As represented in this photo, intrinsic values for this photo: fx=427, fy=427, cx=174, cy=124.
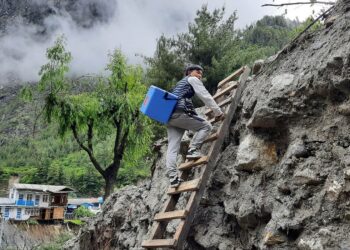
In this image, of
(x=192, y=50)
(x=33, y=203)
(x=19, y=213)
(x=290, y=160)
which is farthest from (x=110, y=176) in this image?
(x=19, y=213)

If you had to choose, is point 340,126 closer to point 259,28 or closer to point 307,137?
point 307,137

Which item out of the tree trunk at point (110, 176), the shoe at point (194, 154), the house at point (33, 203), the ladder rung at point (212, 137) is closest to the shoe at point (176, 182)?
the shoe at point (194, 154)

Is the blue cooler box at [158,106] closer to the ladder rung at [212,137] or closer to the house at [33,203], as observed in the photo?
the ladder rung at [212,137]

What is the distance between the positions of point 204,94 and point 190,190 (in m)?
1.54

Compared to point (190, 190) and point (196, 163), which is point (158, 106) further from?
point (190, 190)

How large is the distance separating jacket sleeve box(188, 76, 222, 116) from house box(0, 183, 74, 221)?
124 ft

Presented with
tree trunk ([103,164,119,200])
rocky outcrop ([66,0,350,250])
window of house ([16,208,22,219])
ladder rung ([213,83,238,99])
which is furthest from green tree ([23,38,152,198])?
window of house ([16,208,22,219])

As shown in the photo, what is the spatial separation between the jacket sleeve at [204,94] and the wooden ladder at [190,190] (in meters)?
0.26

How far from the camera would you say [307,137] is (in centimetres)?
522

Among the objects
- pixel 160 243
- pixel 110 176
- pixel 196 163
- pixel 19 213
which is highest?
pixel 196 163

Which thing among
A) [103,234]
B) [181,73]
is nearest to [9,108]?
[181,73]

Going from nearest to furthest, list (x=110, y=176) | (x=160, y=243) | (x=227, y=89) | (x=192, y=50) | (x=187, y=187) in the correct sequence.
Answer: (x=160, y=243) < (x=187, y=187) < (x=227, y=89) < (x=110, y=176) < (x=192, y=50)

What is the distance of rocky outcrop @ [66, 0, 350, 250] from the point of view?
459 cm

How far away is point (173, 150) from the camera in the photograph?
22.4ft
